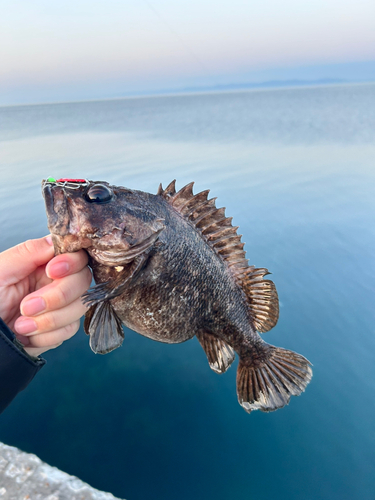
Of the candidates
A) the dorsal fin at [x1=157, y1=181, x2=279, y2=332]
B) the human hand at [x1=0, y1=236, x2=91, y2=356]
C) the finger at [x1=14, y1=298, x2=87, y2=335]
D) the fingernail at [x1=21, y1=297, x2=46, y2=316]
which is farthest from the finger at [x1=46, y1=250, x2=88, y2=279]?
the dorsal fin at [x1=157, y1=181, x2=279, y2=332]

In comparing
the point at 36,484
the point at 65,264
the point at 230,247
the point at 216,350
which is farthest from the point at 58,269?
the point at 36,484

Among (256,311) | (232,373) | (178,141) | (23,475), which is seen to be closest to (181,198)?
(256,311)

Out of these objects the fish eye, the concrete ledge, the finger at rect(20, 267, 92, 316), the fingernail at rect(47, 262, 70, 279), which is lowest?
the concrete ledge

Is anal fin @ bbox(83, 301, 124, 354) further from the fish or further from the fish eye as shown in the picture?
the fish eye

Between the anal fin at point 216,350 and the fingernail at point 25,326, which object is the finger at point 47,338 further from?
the anal fin at point 216,350

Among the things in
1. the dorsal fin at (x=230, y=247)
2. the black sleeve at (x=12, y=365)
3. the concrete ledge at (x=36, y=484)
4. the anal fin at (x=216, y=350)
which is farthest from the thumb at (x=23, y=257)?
the concrete ledge at (x=36, y=484)

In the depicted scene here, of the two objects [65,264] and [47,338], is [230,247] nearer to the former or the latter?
[65,264]
